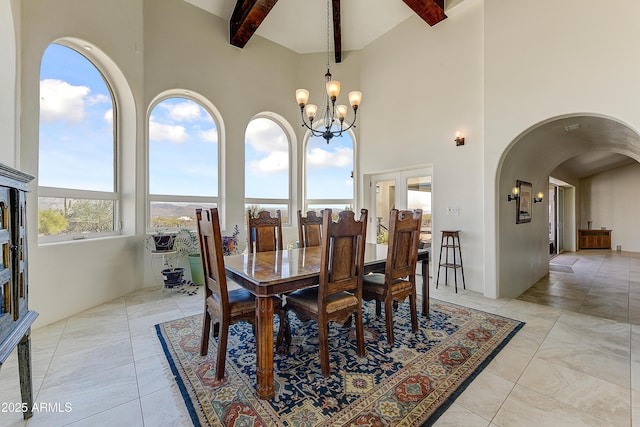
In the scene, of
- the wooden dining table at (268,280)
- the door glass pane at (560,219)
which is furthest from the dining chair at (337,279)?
the door glass pane at (560,219)

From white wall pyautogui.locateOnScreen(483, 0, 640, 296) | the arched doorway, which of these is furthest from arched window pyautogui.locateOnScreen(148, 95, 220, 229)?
the arched doorway

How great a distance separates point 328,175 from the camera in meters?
5.77

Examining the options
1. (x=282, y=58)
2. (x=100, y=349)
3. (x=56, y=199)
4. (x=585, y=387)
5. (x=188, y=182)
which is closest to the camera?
(x=585, y=387)

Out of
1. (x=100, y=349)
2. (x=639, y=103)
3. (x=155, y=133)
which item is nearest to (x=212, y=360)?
(x=100, y=349)

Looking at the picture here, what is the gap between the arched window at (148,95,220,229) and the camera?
13.7ft

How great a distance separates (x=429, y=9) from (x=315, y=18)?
6.10ft

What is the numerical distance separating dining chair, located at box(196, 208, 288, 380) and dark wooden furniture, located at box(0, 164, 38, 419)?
914 millimetres

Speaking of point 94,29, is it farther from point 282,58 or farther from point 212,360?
point 212,360

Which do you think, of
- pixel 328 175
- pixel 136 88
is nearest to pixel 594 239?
pixel 328 175

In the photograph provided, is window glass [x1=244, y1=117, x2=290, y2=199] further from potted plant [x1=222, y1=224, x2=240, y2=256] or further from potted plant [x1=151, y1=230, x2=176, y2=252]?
potted plant [x1=151, y1=230, x2=176, y2=252]

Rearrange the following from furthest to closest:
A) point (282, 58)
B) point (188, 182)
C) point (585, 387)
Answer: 1. point (282, 58)
2. point (188, 182)
3. point (585, 387)

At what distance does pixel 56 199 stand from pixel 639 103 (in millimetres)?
6017

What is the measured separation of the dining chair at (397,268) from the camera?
236 centimetres

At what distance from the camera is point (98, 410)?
1.61 m
